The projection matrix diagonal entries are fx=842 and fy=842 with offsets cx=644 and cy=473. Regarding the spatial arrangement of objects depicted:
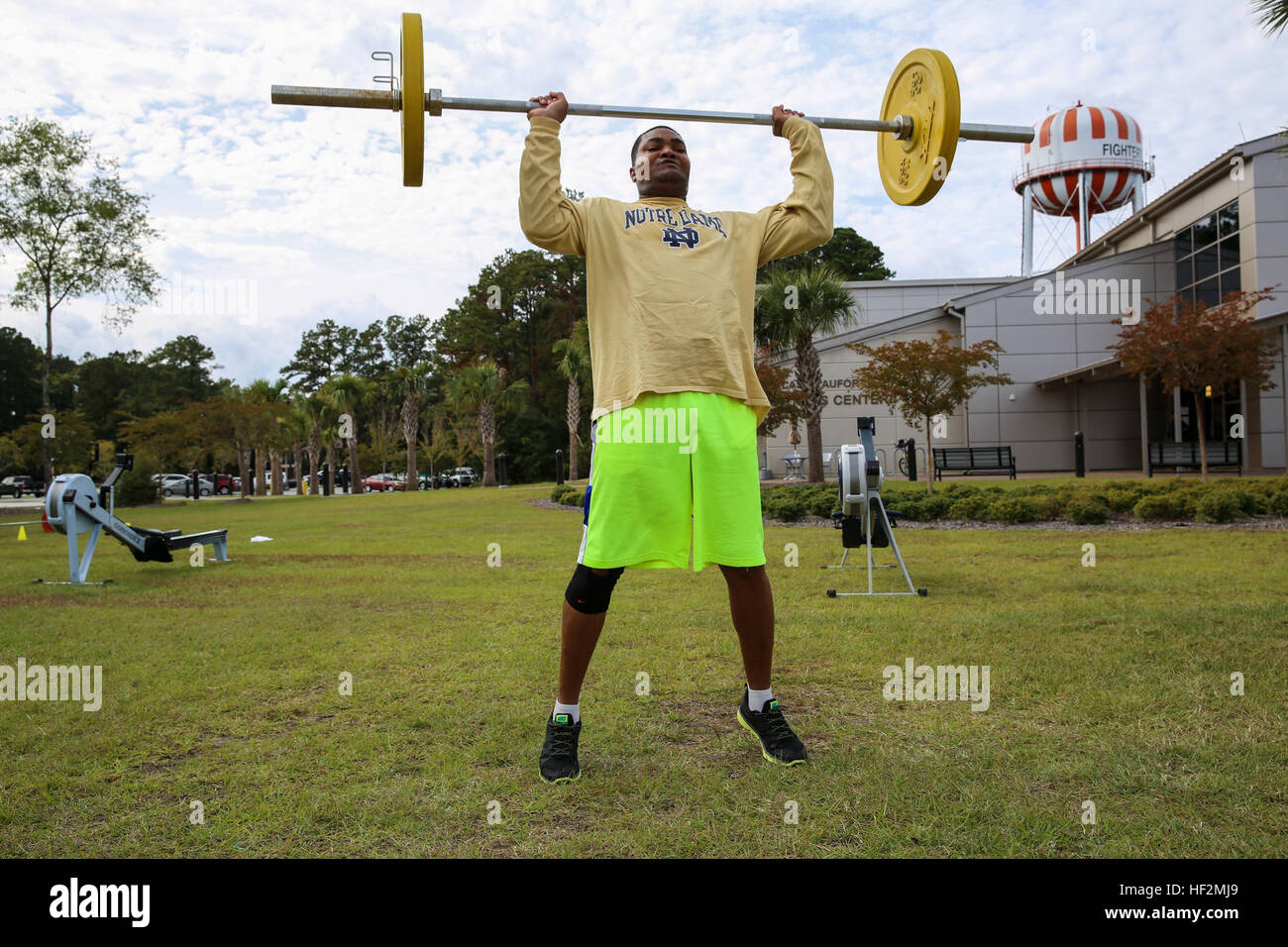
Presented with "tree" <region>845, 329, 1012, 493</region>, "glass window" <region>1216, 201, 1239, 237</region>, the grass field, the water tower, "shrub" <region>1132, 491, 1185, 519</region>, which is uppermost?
the water tower

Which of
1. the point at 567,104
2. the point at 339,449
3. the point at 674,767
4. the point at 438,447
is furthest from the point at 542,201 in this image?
the point at 339,449

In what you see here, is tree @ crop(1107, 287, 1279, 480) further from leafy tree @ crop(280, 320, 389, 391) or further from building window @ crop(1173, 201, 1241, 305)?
leafy tree @ crop(280, 320, 389, 391)

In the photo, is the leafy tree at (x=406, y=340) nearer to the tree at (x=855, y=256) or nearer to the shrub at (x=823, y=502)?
the tree at (x=855, y=256)

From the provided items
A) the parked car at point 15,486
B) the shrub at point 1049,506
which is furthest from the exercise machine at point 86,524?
the parked car at point 15,486

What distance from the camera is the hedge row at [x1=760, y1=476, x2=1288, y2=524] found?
443 inches

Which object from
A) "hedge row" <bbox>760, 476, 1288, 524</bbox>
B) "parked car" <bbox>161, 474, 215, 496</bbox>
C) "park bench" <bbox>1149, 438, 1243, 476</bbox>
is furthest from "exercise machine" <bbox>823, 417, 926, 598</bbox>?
"parked car" <bbox>161, 474, 215, 496</bbox>

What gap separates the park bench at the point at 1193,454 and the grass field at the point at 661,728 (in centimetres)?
1566

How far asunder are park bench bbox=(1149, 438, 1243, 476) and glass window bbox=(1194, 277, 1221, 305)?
12.9 ft

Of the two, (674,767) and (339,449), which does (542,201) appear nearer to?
(674,767)

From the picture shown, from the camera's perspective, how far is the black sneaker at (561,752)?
2854mm

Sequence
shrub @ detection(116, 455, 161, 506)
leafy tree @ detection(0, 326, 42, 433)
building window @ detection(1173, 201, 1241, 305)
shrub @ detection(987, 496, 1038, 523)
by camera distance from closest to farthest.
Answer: shrub @ detection(987, 496, 1038, 523) < building window @ detection(1173, 201, 1241, 305) < shrub @ detection(116, 455, 161, 506) < leafy tree @ detection(0, 326, 42, 433)

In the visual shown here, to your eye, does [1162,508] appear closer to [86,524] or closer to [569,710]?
[569,710]
